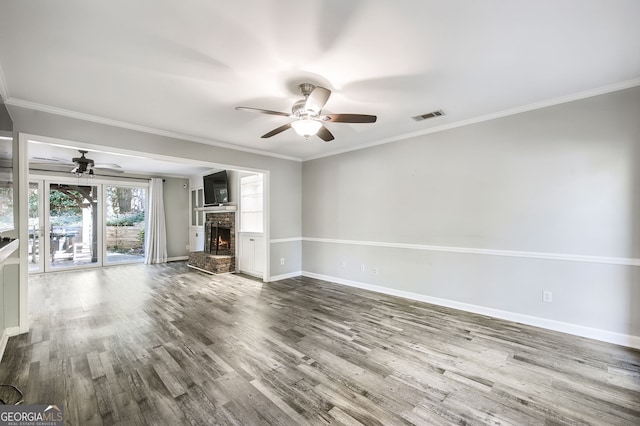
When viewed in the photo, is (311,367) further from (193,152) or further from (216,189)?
(216,189)

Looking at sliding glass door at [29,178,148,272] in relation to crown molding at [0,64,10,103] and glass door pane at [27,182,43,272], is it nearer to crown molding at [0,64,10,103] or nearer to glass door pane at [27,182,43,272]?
glass door pane at [27,182,43,272]

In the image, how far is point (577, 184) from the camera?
3.01m

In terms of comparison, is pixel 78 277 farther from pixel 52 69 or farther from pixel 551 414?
pixel 551 414

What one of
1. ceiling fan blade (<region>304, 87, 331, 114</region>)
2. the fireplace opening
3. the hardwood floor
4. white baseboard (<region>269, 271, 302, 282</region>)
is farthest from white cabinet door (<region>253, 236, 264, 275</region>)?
ceiling fan blade (<region>304, 87, 331, 114</region>)

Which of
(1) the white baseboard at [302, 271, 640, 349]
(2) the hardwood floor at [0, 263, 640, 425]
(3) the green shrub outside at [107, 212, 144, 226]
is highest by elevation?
(3) the green shrub outside at [107, 212, 144, 226]

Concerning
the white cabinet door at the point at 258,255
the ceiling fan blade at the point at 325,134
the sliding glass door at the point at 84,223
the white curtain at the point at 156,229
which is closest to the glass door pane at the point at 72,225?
the sliding glass door at the point at 84,223

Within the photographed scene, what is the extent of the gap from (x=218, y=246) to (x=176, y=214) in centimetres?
228

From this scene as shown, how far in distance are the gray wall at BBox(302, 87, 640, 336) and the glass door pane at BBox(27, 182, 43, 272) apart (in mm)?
6954

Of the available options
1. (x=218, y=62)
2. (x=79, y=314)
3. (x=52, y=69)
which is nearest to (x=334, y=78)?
(x=218, y=62)

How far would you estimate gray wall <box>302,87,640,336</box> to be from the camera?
281 centimetres

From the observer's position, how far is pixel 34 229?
19.6ft

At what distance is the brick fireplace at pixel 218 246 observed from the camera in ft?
21.0

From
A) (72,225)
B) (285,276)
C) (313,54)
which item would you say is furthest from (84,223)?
(313,54)

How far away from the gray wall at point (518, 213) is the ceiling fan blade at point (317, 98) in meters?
2.31
